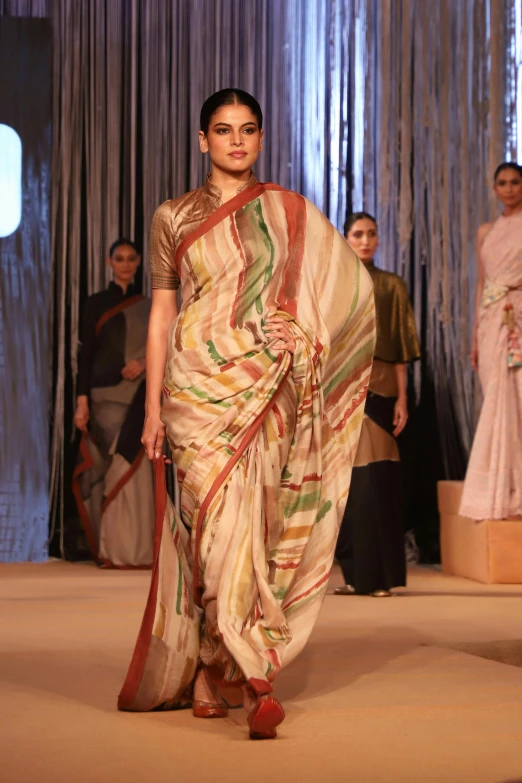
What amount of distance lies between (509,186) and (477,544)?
59.0 inches

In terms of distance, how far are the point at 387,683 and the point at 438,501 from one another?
10.6ft

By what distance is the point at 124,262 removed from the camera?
246 inches

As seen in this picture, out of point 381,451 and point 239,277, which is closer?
point 239,277

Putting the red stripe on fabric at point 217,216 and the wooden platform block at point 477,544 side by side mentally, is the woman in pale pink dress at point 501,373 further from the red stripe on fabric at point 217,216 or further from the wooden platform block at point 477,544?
the red stripe on fabric at point 217,216

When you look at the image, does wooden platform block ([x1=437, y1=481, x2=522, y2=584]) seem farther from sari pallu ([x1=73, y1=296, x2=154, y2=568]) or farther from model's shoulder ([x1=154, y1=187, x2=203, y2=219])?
model's shoulder ([x1=154, y1=187, x2=203, y2=219])

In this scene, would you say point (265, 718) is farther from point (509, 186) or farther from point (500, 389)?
point (509, 186)

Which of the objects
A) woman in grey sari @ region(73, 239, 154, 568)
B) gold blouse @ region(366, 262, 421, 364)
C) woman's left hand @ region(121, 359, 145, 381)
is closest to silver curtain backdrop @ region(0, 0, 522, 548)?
woman in grey sari @ region(73, 239, 154, 568)

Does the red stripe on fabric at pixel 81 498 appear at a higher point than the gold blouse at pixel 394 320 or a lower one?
lower

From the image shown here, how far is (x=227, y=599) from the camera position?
254 centimetres

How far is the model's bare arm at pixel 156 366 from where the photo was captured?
2812 mm

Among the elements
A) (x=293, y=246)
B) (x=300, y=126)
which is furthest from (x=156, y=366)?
(x=300, y=126)

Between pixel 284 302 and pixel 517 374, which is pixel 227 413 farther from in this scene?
pixel 517 374

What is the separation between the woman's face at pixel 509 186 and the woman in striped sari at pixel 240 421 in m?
2.64

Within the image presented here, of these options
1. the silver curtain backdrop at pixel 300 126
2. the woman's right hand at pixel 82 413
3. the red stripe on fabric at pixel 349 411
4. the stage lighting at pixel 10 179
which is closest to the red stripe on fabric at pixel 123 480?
the woman's right hand at pixel 82 413
